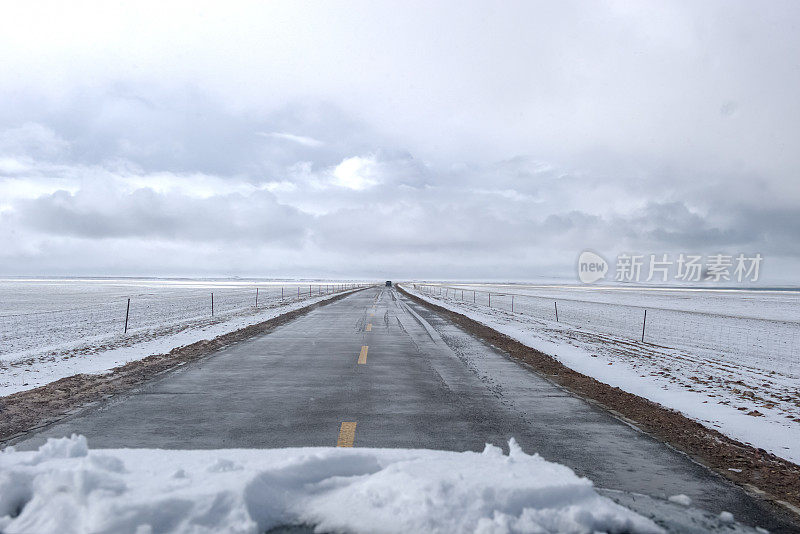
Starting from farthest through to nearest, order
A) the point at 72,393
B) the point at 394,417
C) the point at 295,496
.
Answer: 1. the point at 72,393
2. the point at 394,417
3. the point at 295,496

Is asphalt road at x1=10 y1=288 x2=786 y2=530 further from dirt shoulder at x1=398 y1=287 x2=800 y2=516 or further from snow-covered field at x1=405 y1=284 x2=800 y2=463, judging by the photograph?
snow-covered field at x1=405 y1=284 x2=800 y2=463

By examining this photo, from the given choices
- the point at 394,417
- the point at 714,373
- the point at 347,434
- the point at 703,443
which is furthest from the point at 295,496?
the point at 714,373

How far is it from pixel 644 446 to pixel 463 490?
3.99m

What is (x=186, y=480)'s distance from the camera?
256cm

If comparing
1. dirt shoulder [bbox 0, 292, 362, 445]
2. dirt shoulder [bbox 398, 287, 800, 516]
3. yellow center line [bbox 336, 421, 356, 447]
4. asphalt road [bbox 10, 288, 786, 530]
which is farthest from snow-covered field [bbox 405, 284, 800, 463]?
dirt shoulder [bbox 0, 292, 362, 445]

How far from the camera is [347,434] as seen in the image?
5.46 m

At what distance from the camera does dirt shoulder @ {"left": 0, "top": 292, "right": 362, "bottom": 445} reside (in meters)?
5.98

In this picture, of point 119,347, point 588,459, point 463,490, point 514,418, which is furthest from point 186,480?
point 119,347

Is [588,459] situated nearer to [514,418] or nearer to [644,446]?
[644,446]

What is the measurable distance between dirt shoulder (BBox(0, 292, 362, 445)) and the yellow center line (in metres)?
3.68

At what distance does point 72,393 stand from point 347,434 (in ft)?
16.8

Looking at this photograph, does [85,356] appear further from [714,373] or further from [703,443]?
[714,373]

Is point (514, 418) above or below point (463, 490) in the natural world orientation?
below

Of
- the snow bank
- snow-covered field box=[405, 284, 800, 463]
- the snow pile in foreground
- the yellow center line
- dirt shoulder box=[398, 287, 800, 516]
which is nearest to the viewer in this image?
the snow pile in foreground
